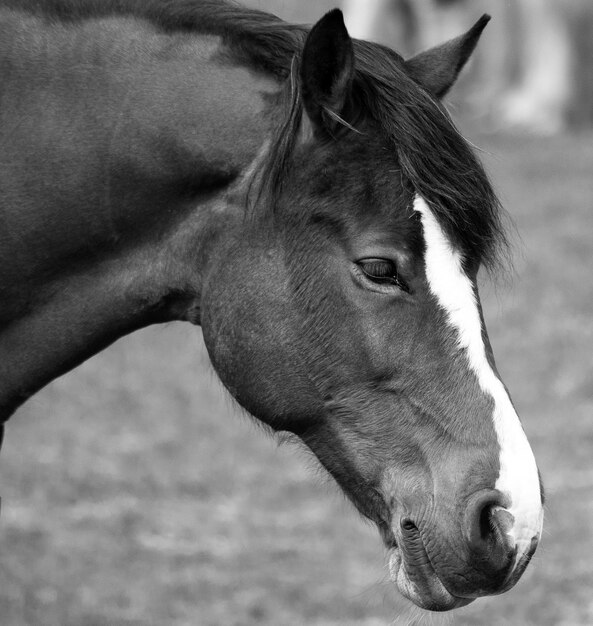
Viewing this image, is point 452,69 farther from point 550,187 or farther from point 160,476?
point 550,187

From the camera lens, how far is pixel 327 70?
2.76m

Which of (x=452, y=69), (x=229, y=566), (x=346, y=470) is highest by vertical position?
(x=452, y=69)

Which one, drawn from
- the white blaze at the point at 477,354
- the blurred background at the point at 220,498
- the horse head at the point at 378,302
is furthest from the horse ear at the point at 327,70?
the blurred background at the point at 220,498

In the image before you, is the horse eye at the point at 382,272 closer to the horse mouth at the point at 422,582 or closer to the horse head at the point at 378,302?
the horse head at the point at 378,302

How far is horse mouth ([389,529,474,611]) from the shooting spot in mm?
2754

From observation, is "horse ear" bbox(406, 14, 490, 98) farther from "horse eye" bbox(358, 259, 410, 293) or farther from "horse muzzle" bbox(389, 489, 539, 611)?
"horse muzzle" bbox(389, 489, 539, 611)

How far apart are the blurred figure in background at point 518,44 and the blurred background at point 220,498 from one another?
13.9 ft

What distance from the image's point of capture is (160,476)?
664cm

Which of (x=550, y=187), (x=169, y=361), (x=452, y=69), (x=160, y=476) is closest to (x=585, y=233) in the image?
(x=550, y=187)

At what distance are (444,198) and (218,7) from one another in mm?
823

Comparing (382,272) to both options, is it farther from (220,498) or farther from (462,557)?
(220,498)

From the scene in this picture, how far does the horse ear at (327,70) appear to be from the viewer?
2678 millimetres

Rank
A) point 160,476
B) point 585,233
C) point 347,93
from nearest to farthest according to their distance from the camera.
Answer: point 347,93 < point 160,476 < point 585,233

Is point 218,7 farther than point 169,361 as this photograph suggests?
No
